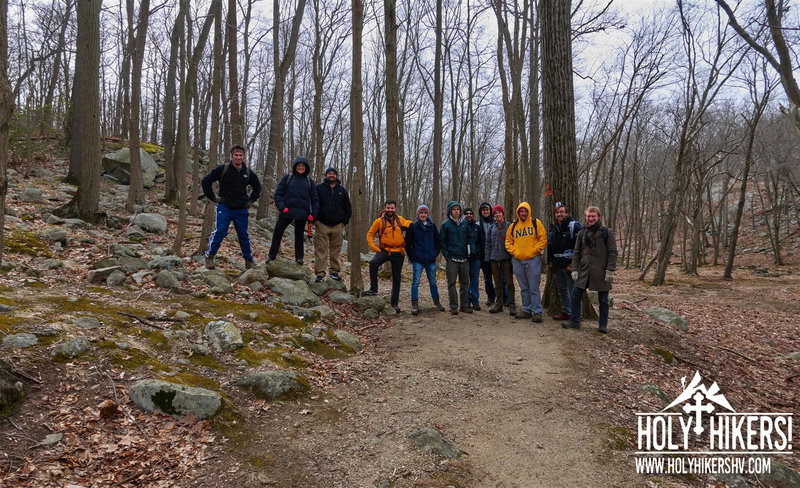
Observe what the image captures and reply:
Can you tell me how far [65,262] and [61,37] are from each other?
68.9ft

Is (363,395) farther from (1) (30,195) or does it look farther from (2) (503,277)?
(1) (30,195)

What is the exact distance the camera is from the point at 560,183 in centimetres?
745

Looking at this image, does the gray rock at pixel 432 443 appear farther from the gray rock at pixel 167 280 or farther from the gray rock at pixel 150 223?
the gray rock at pixel 150 223

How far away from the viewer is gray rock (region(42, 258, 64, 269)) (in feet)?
19.7

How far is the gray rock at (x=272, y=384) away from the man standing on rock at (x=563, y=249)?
501cm

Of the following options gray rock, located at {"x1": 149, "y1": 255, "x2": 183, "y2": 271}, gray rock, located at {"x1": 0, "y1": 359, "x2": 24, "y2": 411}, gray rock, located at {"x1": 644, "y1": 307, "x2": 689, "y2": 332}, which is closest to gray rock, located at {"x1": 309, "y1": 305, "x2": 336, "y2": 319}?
gray rock, located at {"x1": 149, "y1": 255, "x2": 183, "y2": 271}

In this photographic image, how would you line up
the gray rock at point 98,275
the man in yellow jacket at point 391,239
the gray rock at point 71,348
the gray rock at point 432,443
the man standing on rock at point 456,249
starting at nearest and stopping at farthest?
the gray rock at point 432,443
the gray rock at point 71,348
the gray rock at point 98,275
the man in yellow jacket at point 391,239
the man standing on rock at point 456,249

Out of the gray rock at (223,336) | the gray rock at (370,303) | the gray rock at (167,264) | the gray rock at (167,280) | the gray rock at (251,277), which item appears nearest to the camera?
the gray rock at (223,336)

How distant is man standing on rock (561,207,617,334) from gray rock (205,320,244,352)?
5282 mm

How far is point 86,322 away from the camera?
13.9ft

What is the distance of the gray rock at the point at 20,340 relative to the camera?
139 inches

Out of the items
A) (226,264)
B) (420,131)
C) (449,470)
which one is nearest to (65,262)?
(226,264)

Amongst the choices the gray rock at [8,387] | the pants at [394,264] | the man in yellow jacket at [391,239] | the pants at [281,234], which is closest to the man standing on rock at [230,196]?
the pants at [281,234]

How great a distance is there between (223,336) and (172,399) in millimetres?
1396
